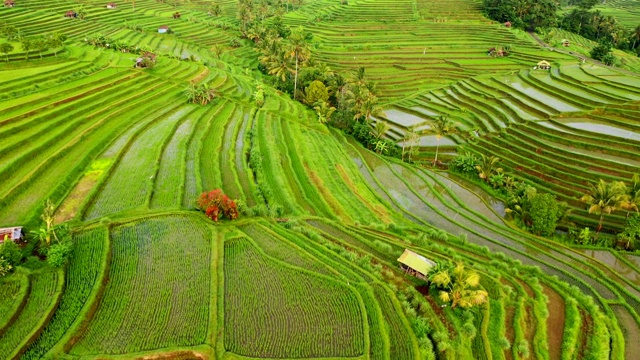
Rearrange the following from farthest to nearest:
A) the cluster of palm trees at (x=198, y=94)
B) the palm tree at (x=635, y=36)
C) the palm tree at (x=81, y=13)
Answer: the palm tree at (x=635, y=36), the palm tree at (x=81, y=13), the cluster of palm trees at (x=198, y=94)

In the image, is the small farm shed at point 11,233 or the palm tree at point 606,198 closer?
the small farm shed at point 11,233

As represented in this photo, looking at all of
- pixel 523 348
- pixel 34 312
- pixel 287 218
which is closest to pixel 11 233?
pixel 34 312

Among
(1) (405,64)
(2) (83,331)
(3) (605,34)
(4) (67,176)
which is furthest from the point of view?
(3) (605,34)

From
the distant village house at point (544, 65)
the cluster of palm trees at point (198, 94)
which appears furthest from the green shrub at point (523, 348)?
the distant village house at point (544, 65)

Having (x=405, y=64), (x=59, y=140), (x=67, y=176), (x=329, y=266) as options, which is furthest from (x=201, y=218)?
(x=405, y=64)

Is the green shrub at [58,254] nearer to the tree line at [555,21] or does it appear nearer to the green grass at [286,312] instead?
→ the green grass at [286,312]

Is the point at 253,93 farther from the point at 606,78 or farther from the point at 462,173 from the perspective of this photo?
the point at 606,78

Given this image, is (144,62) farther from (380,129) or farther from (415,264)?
(415,264)
